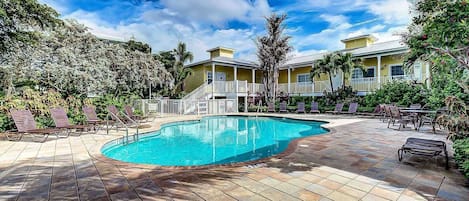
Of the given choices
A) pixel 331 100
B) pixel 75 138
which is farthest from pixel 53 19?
pixel 331 100

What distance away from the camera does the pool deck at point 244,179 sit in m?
3.01

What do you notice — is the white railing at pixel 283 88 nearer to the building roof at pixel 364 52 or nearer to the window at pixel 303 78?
the building roof at pixel 364 52

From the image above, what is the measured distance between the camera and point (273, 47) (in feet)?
63.6

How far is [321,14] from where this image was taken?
16094 millimetres

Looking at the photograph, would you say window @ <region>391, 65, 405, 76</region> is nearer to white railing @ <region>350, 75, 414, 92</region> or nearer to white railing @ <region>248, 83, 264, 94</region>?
white railing @ <region>350, 75, 414, 92</region>

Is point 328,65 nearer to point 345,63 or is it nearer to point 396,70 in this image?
point 345,63

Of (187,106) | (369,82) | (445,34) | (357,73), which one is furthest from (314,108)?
(445,34)

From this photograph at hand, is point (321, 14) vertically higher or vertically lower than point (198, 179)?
higher

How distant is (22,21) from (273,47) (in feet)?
50.8

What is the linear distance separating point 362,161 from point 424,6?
2.90m

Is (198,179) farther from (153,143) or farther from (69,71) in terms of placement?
(69,71)

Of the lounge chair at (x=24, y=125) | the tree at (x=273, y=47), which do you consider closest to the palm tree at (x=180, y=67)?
the tree at (x=273, y=47)

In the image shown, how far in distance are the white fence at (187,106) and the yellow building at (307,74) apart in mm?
1160

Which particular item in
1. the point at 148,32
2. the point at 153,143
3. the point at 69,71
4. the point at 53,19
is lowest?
the point at 153,143
